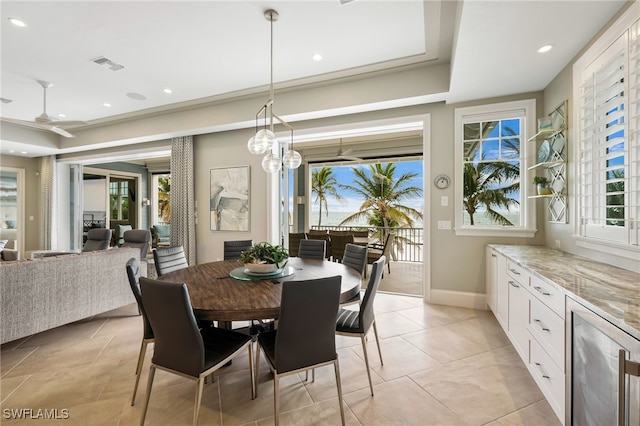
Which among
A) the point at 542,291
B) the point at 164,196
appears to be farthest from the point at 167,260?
the point at 164,196

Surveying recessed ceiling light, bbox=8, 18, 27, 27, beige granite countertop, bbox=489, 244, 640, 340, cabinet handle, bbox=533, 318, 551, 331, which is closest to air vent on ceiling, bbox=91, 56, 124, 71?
recessed ceiling light, bbox=8, 18, 27, 27

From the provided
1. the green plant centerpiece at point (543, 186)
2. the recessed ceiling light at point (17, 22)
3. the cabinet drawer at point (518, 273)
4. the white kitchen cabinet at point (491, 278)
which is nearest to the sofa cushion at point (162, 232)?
the recessed ceiling light at point (17, 22)

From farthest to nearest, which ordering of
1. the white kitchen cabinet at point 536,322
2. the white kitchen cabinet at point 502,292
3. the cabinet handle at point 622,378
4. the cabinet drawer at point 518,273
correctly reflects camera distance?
the white kitchen cabinet at point 502,292, the cabinet drawer at point 518,273, the white kitchen cabinet at point 536,322, the cabinet handle at point 622,378

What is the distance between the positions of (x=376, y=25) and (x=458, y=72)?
98cm

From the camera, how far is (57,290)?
2.85 m

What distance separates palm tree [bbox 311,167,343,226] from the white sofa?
590 centimetres

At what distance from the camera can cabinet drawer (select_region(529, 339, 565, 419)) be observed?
1630 millimetres

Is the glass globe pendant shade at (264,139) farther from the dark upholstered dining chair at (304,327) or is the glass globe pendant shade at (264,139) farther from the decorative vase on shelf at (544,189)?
the decorative vase on shelf at (544,189)

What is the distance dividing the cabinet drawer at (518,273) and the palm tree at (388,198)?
5.09 metres

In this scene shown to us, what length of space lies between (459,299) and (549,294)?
224 centimetres

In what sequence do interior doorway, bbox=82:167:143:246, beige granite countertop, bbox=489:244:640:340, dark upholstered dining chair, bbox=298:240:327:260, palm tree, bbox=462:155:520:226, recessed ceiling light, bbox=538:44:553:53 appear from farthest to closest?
interior doorway, bbox=82:167:143:246
palm tree, bbox=462:155:520:226
dark upholstered dining chair, bbox=298:240:327:260
recessed ceiling light, bbox=538:44:553:53
beige granite countertop, bbox=489:244:640:340

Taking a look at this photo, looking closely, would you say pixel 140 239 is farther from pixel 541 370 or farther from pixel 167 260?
pixel 541 370

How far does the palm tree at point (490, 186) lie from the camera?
3740 millimetres

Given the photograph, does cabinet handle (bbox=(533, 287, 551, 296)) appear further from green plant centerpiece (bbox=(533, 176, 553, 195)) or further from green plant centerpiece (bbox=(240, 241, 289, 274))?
green plant centerpiece (bbox=(240, 241, 289, 274))
